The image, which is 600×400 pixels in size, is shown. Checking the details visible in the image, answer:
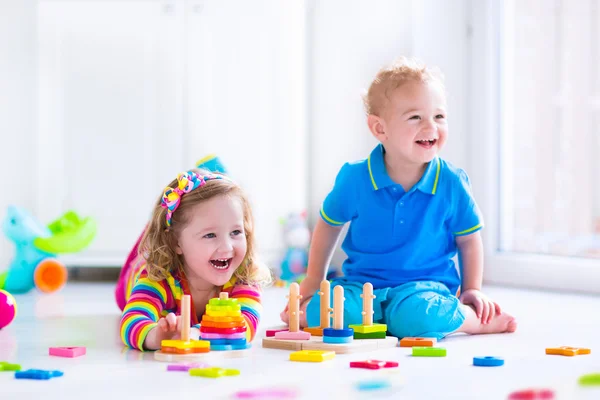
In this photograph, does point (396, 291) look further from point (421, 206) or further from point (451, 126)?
point (451, 126)

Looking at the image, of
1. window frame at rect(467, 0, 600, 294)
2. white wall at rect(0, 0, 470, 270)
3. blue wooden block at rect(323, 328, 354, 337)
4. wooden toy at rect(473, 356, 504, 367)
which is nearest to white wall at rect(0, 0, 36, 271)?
white wall at rect(0, 0, 470, 270)

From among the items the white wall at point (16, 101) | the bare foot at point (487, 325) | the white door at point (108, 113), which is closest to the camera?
the bare foot at point (487, 325)

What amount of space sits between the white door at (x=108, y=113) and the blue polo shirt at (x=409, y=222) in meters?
1.13

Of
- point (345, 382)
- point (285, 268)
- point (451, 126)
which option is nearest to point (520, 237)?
point (451, 126)

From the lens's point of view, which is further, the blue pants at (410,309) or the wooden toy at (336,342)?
the blue pants at (410,309)

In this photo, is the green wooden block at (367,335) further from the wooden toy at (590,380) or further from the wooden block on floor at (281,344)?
the wooden toy at (590,380)

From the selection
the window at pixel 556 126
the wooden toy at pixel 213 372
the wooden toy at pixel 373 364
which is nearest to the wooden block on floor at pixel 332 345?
the wooden toy at pixel 373 364

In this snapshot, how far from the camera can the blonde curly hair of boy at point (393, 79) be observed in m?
1.62

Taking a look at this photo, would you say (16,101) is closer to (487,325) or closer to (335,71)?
(335,71)

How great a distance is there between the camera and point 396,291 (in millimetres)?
1578

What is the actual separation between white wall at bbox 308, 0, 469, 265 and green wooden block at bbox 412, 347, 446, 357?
56.0 inches

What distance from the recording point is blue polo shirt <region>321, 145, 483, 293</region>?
1.62 meters

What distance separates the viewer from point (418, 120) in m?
1.61

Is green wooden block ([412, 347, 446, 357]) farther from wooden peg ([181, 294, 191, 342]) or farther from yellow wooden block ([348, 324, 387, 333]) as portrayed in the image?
wooden peg ([181, 294, 191, 342])
